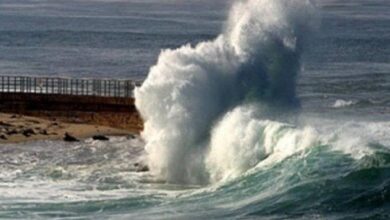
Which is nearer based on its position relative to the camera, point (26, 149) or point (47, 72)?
point (26, 149)

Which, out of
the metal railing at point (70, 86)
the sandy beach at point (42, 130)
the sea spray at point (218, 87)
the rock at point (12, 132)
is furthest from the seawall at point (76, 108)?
the sea spray at point (218, 87)

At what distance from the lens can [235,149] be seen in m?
37.5

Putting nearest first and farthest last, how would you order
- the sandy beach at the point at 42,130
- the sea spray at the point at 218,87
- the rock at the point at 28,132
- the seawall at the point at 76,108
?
the sea spray at the point at 218,87 < the sandy beach at the point at 42,130 < the rock at the point at 28,132 < the seawall at the point at 76,108

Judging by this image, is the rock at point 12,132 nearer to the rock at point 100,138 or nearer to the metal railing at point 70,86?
the rock at point 100,138

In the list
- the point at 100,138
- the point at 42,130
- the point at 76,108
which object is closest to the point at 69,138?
the point at 100,138

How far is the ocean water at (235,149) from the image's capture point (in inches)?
1264

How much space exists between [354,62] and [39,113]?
3322 cm

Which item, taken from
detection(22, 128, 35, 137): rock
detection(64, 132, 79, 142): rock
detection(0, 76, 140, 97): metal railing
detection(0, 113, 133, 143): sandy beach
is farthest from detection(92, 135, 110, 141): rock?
detection(0, 76, 140, 97): metal railing

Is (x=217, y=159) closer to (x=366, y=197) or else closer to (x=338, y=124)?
(x=366, y=197)

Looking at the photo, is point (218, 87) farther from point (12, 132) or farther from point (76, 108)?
point (76, 108)

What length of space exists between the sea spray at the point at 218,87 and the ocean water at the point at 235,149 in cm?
5

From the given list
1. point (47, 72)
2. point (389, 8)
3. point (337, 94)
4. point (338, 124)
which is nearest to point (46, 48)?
point (47, 72)

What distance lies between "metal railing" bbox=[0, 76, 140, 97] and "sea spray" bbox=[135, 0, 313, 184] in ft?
36.5

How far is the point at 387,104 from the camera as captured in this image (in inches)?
2377
